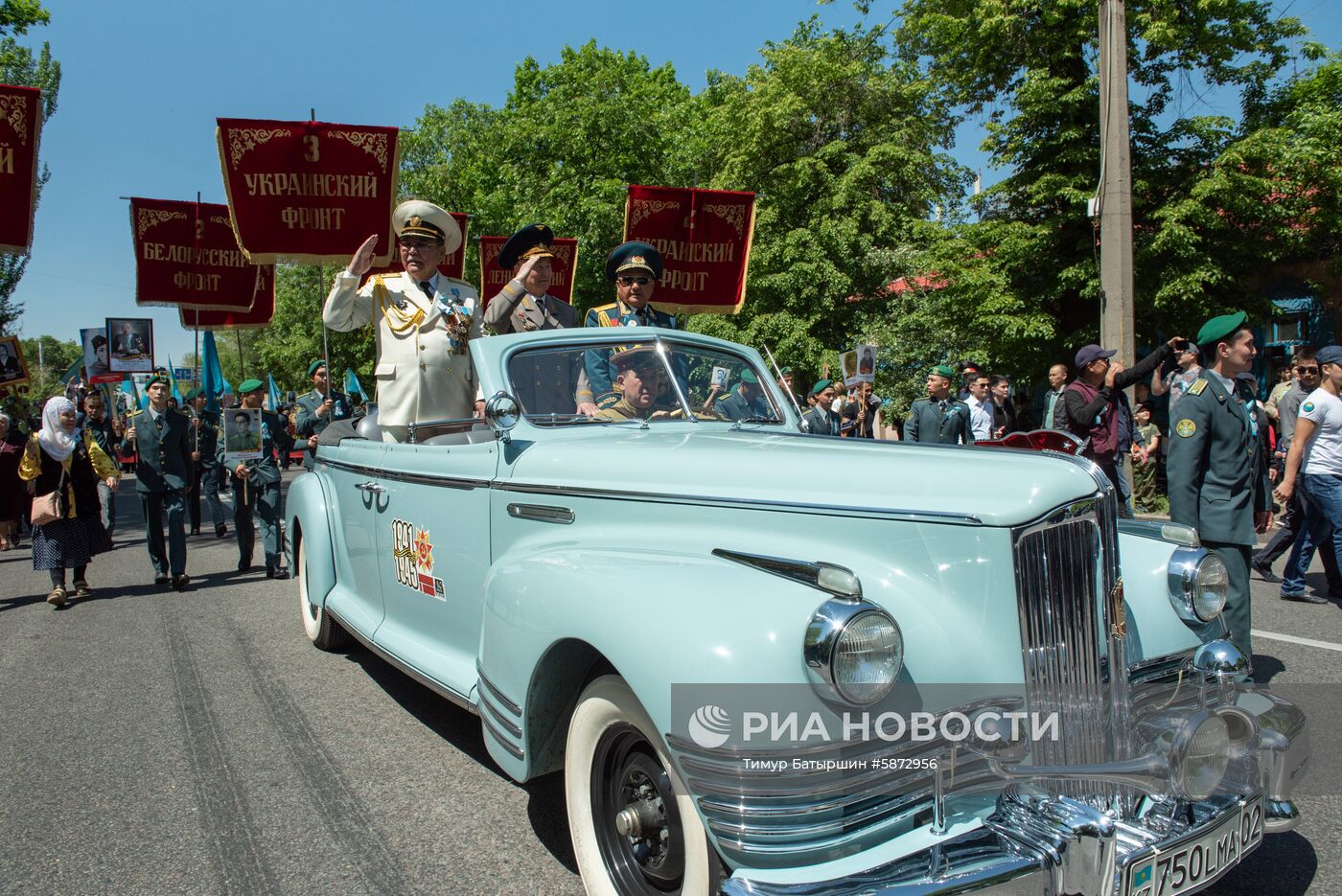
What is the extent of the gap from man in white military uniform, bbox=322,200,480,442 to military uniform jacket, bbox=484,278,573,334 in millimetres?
153

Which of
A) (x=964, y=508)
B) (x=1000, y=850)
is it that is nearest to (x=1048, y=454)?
(x=964, y=508)

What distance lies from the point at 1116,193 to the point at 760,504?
9.68 metres

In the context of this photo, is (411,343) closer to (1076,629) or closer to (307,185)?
(307,185)

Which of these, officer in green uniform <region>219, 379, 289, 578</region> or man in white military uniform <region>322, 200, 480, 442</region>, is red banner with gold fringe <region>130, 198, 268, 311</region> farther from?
man in white military uniform <region>322, 200, 480, 442</region>

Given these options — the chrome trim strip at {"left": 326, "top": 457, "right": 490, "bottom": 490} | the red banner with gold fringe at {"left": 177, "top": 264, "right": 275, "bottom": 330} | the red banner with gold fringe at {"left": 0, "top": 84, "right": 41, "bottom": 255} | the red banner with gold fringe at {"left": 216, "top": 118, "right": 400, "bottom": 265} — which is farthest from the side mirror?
the red banner with gold fringe at {"left": 177, "top": 264, "right": 275, "bottom": 330}

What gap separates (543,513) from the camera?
9.66 ft

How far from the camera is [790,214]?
74.8 feet

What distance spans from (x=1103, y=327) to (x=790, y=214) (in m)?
13.6

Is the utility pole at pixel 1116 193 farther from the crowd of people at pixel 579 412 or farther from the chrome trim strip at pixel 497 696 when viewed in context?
the chrome trim strip at pixel 497 696

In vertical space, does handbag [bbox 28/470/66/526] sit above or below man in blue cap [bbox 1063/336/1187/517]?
below

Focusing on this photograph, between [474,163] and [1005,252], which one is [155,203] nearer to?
[1005,252]

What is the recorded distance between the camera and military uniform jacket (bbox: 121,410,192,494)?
26.2ft

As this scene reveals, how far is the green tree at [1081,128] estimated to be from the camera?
1612cm

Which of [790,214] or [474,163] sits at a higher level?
[474,163]
